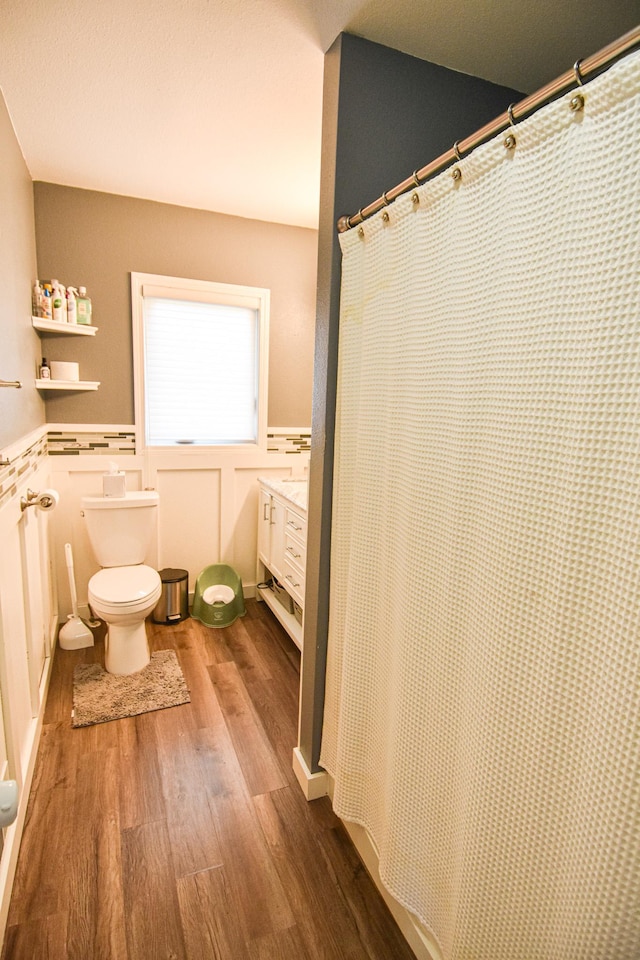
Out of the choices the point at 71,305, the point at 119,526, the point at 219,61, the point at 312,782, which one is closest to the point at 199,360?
Answer: the point at 71,305

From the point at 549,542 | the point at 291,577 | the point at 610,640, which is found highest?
the point at 549,542

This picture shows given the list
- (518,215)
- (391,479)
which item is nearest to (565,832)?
(391,479)

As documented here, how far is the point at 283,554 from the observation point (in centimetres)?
A: 263

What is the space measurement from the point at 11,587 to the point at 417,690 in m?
1.28

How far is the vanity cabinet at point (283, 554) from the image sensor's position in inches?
94.2

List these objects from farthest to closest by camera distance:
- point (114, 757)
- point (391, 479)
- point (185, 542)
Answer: point (185, 542)
point (114, 757)
point (391, 479)

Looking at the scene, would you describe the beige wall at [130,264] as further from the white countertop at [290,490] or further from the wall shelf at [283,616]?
the wall shelf at [283,616]

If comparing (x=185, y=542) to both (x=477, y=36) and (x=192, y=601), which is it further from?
(x=477, y=36)

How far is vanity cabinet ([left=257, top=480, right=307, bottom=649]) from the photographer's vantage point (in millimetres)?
2393

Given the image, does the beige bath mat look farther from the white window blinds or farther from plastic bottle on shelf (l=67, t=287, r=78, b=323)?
plastic bottle on shelf (l=67, t=287, r=78, b=323)

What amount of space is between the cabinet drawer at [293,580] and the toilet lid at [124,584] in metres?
0.65

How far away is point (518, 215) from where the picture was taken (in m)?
0.83

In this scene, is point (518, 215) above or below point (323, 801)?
above

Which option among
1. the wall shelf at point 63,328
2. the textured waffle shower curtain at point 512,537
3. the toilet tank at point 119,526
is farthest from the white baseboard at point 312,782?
the wall shelf at point 63,328
